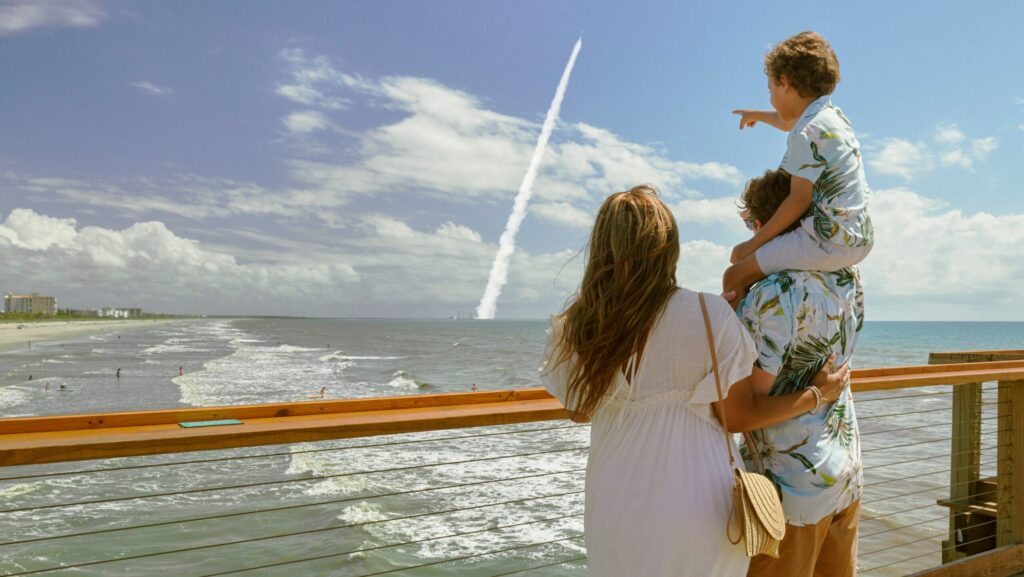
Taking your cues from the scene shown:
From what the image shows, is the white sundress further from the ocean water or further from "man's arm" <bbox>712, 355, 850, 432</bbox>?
the ocean water

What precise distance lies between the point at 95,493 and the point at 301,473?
2.92 metres

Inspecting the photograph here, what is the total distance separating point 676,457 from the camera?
1.44 m

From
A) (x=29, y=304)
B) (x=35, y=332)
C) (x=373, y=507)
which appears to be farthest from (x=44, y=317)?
(x=373, y=507)

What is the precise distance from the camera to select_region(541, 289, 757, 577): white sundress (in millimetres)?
1414

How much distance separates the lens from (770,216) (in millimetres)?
1759

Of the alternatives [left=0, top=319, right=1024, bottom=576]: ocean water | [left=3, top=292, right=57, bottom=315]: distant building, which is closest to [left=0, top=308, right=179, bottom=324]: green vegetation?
[left=3, top=292, right=57, bottom=315]: distant building

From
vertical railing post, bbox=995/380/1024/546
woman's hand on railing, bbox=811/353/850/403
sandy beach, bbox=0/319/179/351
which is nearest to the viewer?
woman's hand on railing, bbox=811/353/850/403

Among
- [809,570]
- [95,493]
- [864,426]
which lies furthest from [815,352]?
[864,426]

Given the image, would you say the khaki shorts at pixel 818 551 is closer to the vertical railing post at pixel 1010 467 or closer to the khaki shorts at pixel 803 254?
the khaki shorts at pixel 803 254

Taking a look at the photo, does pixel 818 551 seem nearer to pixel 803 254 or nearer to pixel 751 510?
pixel 751 510

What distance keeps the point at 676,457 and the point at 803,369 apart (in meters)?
0.40

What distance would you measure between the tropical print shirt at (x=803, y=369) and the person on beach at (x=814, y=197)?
0.05m

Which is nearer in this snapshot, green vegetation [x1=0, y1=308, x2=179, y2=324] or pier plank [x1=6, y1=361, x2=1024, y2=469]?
pier plank [x1=6, y1=361, x2=1024, y2=469]

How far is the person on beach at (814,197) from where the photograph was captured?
163 centimetres
